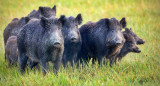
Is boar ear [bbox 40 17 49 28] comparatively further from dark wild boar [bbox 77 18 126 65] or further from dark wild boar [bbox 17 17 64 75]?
dark wild boar [bbox 77 18 126 65]

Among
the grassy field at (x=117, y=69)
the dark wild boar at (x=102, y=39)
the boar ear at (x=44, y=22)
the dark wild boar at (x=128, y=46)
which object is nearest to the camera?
the grassy field at (x=117, y=69)

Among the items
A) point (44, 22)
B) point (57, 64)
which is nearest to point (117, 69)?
point (57, 64)

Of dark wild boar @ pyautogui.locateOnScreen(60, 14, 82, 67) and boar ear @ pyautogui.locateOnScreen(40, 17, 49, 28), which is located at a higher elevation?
boar ear @ pyautogui.locateOnScreen(40, 17, 49, 28)

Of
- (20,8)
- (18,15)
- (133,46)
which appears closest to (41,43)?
(133,46)

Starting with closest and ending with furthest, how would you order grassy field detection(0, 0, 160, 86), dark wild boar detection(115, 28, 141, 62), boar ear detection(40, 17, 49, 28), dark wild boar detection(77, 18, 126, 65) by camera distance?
1. grassy field detection(0, 0, 160, 86)
2. boar ear detection(40, 17, 49, 28)
3. dark wild boar detection(77, 18, 126, 65)
4. dark wild boar detection(115, 28, 141, 62)

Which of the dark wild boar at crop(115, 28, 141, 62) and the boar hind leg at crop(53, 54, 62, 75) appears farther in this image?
the dark wild boar at crop(115, 28, 141, 62)

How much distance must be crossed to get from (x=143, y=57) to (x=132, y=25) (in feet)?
12.9

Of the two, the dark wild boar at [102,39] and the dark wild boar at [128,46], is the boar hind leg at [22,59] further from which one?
the dark wild boar at [128,46]

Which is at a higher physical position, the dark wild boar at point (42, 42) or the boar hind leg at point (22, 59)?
the dark wild boar at point (42, 42)

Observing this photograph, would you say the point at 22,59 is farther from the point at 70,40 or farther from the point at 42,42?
the point at 70,40

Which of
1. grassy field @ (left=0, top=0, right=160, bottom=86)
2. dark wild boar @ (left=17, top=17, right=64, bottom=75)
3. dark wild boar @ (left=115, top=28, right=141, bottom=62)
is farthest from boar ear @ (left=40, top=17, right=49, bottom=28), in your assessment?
dark wild boar @ (left=115, top=28, right=141, bottom=62)

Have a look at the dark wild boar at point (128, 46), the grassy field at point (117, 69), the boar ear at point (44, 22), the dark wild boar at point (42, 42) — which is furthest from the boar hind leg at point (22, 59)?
the dark wild boar at point (128, 46)

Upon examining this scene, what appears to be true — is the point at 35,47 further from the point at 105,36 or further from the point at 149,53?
the point at 149,53

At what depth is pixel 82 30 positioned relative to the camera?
30.2ft
